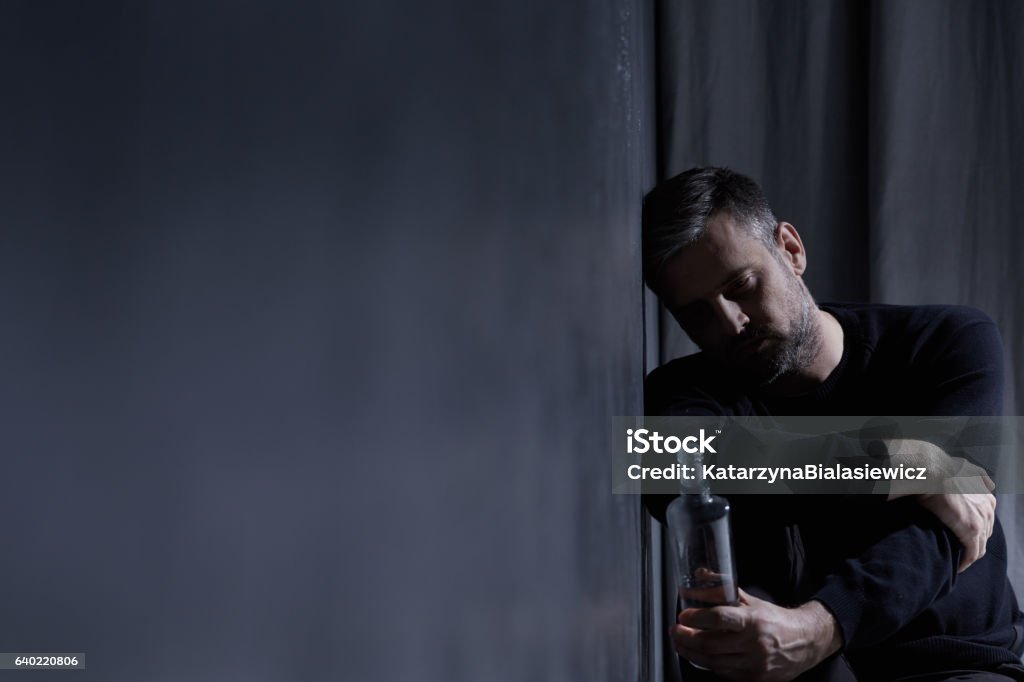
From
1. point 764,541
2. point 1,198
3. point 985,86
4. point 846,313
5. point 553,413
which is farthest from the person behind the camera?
point 985,86

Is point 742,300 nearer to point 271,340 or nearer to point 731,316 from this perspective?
point 731,316

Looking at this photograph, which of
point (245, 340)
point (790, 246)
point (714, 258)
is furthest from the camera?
point (790, 246)

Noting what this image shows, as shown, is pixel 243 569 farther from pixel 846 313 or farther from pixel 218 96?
pixel 846 313

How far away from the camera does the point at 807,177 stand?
4.78 ft

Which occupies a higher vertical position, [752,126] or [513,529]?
[752,126]

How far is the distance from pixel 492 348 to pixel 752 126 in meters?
1.49

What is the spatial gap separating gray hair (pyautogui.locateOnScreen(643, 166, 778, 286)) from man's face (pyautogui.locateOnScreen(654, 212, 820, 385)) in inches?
0.5

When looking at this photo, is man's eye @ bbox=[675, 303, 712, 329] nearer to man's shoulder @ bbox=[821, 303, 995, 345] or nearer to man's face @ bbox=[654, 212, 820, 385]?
man's face @ bbox=[654, 212, 820, 385]

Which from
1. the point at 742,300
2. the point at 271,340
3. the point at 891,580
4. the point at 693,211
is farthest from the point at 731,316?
the point at 271,340

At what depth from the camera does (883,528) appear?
86 centimetres

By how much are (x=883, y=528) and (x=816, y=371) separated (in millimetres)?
272

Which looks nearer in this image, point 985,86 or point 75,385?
point 75,385

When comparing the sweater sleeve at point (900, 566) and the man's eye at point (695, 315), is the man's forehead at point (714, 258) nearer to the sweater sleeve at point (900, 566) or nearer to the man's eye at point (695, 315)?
the man's eye at point (695, 315)

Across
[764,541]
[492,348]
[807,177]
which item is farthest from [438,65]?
[807,177]
